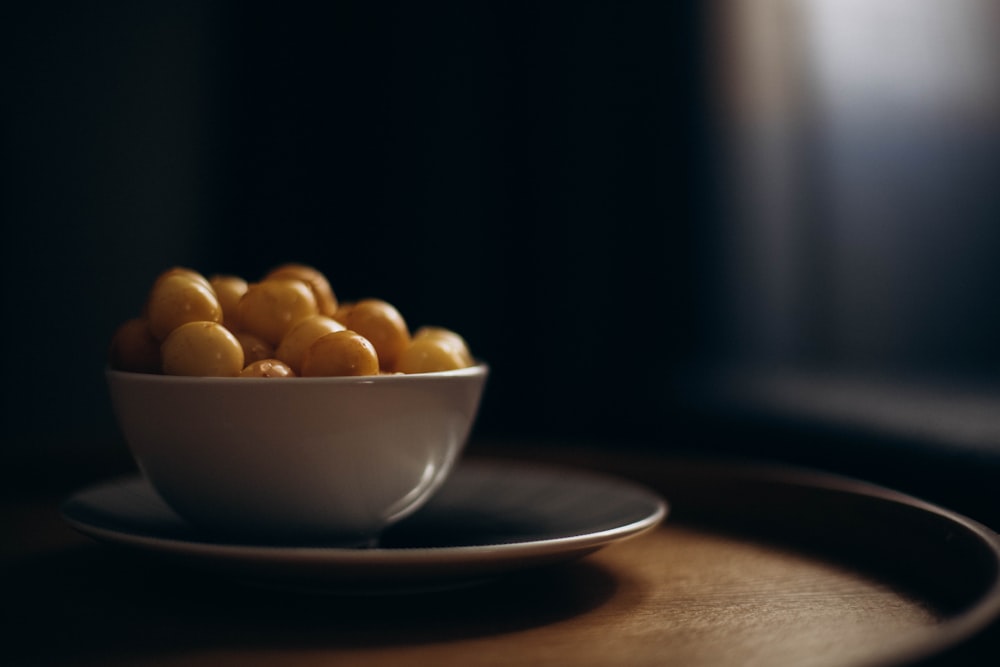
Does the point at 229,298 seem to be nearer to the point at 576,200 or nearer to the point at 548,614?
the point at 548,614

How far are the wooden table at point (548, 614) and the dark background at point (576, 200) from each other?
1.04ft

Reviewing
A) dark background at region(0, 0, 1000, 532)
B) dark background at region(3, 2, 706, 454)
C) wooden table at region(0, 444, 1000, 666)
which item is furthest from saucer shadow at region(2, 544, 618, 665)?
dark background at region(3, 2, 706, 454)

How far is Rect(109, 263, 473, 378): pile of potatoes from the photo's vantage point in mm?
499

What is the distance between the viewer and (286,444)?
0.48 m

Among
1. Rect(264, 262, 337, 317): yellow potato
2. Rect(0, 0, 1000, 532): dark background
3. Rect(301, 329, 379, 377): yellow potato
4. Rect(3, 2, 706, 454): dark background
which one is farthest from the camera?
Rect(3, 2, 706, 454): dark background

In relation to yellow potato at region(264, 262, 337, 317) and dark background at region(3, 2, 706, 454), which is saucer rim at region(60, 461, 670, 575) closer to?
yellow potato at region(264, 262, 337, 317)

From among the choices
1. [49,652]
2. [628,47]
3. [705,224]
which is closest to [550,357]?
[705,224]

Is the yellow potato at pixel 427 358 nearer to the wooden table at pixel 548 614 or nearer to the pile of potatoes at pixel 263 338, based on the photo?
the pile of potatoes at pixel 263 338

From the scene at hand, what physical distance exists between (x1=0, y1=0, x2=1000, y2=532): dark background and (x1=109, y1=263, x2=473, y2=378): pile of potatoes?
1.22ft

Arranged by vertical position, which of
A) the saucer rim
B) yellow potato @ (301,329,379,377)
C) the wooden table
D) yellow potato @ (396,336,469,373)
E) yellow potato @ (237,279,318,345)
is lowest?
the wooden table

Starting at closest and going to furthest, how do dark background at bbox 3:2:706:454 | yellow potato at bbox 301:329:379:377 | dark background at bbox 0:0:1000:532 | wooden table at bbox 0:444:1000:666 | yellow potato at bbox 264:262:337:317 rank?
1. wooden table at bbox 0:444:1000:666
2. yellow potato at bbox 301:329:379:377
3. yellow potato at bbox 264:262:337:317
4. dark background at bbox 0:0:1000:532
5. dark background at bbox 3:2:706:454

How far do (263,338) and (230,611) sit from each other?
17 centimetres

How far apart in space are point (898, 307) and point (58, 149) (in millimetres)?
1556

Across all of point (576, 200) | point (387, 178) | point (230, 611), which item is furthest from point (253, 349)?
point (387, 178)
